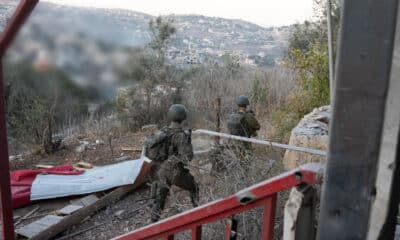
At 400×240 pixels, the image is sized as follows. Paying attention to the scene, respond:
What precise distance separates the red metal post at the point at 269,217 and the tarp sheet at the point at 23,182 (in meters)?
6.04

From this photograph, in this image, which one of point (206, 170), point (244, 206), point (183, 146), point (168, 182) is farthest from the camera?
point (168, 182)

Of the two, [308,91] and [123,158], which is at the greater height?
[308,91]

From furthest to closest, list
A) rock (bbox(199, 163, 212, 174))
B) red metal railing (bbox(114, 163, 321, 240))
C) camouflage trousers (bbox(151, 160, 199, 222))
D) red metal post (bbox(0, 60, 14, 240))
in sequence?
1. camouflage trousers (bbox(151, 160, 199, 222))
2. rock (bbox(199, 163, 212, 174))
3. red metal post (bbox(0, 60, 14, 240))
4. red metal railing (bbox(114, 163, 321, 240))

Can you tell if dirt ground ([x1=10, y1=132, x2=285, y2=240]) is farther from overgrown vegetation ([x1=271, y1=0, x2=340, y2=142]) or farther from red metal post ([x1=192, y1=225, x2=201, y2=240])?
red metal post ([x1=192, y1=225, x2=201, y2=240])

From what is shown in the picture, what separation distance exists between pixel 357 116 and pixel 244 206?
0.43 meters

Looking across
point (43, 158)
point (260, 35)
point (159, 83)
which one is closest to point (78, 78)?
point (43, 158)

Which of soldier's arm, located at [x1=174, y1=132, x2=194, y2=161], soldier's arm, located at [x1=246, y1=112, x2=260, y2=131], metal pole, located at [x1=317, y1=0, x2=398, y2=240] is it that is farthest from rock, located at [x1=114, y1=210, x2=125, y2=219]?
metal pole, located at [x1=317, y1=0, x2=398, y2=240]

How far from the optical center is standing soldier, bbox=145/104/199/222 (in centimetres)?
491

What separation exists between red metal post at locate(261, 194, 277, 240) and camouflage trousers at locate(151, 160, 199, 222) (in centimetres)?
380

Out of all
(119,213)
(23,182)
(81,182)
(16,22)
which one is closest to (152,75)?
(81,182)

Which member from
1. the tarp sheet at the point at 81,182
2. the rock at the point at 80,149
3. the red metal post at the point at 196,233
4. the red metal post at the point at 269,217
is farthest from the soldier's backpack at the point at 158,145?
the rock at the point at 80,149

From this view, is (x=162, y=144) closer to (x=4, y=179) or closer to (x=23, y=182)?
(x=4, y=179)

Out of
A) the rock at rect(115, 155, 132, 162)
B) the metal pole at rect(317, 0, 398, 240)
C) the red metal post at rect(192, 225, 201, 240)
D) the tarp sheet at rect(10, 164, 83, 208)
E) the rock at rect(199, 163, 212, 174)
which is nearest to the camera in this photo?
the metal pole at rect(317, 0, 398, 240)

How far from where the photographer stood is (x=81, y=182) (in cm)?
695
